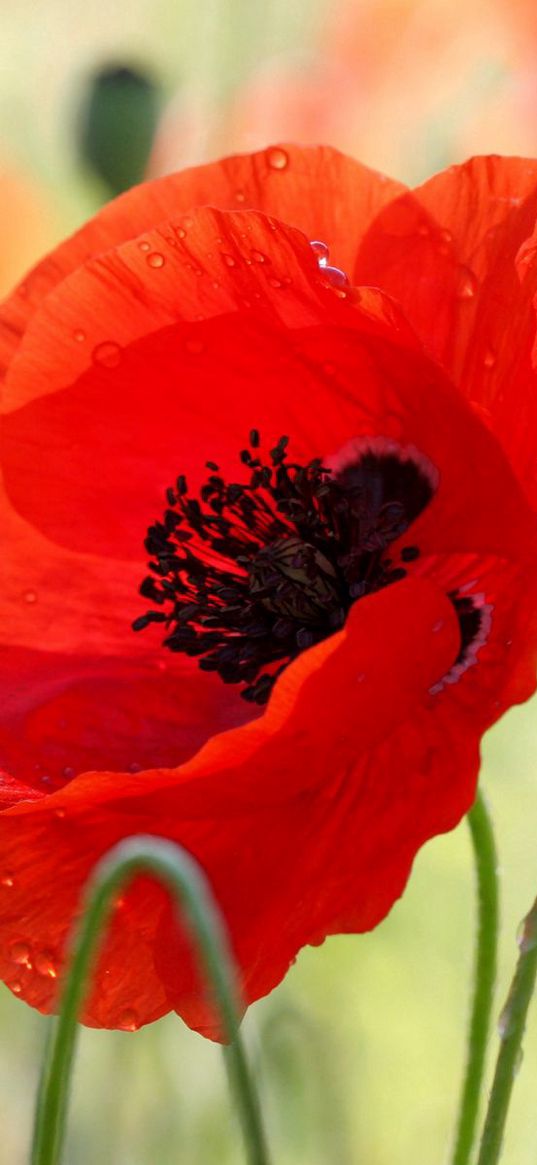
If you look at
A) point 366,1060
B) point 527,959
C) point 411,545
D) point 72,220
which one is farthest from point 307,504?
point 72,220

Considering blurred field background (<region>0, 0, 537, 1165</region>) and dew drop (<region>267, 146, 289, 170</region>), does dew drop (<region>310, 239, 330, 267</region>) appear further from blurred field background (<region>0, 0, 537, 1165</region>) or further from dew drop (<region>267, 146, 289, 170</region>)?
blurred field background (<region>0, 0, 537, 1165</region>)

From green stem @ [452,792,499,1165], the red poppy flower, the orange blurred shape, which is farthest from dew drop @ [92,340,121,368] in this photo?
the orange blurred shape

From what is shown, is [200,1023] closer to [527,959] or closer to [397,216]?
[527,959]

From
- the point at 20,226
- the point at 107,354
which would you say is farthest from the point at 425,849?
the point at 107,354

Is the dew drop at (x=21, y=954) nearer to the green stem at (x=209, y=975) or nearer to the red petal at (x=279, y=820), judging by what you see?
the red petal at (x=279, y=820)

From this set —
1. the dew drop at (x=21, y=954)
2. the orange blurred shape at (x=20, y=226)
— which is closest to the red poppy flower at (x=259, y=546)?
the dew drop at (x=21, y=954)
